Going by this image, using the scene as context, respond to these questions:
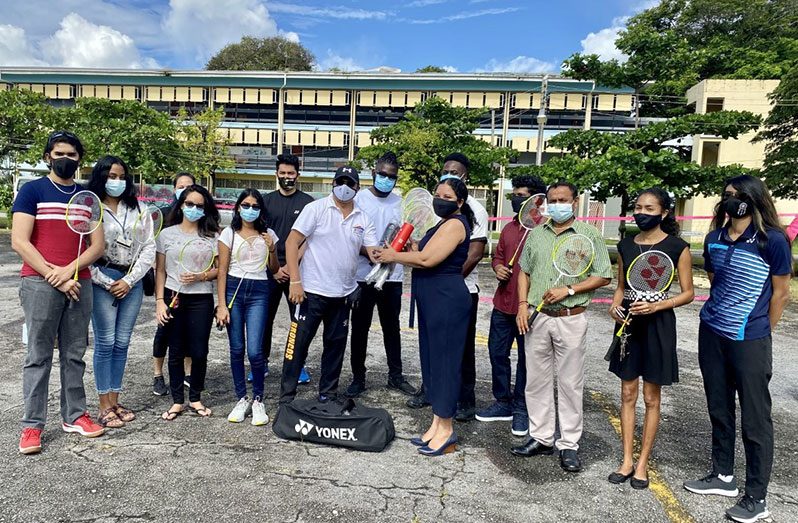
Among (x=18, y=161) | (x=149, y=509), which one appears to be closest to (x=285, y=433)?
(x=149, y=509)

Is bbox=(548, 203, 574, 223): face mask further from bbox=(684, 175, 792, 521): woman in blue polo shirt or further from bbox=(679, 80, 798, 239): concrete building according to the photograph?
bbox=(679, 80, 798, 239): concrete building

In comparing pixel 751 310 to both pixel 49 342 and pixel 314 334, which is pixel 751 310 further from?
pixel 49 342

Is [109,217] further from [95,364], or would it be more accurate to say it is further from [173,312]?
[95,364]

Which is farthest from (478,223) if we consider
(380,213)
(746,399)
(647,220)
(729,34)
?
(729,34)

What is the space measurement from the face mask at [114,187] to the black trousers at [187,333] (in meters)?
0.96

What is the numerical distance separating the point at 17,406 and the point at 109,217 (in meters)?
1.94

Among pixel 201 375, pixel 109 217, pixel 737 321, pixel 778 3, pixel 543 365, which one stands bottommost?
pixel 201 375

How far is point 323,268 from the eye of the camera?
14.4 ft

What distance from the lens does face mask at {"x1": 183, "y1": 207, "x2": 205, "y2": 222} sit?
438 cm

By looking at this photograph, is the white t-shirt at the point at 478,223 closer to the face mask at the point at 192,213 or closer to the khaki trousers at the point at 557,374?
the khaki trousers at the point at 557,374

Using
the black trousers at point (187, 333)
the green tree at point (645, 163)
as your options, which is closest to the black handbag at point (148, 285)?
the black trousers at point (187, 333)

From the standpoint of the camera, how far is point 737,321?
3.38 m

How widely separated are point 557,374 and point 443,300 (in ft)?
3.31

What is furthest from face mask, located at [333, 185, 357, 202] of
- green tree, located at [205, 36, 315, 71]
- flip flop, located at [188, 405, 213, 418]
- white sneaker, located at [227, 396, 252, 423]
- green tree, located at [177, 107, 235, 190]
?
green tree, located at [205, 36, 315, 71]
